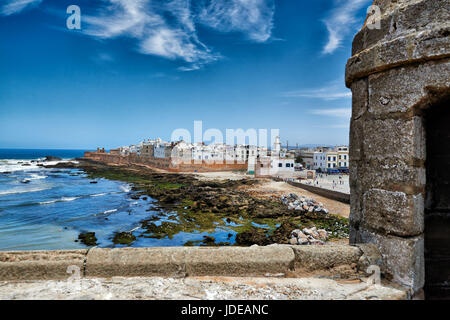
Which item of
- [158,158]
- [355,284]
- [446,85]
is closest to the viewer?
[446,85]

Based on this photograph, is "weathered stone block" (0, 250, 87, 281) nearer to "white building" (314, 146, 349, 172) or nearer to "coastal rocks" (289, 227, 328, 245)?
"coastal rocks" (289, 227, 328, 245)

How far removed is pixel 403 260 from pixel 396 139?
1.02 meters

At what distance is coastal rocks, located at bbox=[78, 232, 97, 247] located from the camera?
14751 millimetres

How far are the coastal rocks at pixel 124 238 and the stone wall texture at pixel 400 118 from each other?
47.8 feet

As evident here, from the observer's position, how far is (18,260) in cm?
248

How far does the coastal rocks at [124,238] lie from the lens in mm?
15000

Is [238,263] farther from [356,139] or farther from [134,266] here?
[356,139]

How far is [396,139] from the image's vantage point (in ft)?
7.79

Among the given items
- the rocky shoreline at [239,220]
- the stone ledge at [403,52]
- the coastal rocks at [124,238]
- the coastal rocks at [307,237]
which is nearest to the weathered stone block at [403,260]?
the stone ledge at [403,52]

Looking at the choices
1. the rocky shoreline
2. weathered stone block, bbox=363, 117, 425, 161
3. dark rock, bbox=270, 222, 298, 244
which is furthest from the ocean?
weathered stone block, bbox=363, 117, 425, 161
